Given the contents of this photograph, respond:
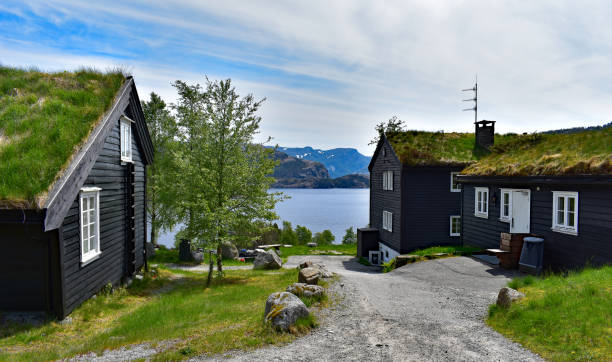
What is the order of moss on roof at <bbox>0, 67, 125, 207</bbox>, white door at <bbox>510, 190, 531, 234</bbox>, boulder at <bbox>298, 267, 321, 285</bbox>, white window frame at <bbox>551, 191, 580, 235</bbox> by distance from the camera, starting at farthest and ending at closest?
1. white door at <bbox>510, 190, 531, 234</bbox>
2. white window frame at <bbox>551, 191, 580, 235</bbox>
3. boulder at <bbox>298, 267, 321, 285</bbox>
4. moss on roof at <bbox>0, 67, 125, 207</bbox>

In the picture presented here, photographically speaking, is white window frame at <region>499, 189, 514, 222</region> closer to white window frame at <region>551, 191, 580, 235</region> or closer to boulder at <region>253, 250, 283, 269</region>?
white window frame at <region>551, 191, 580, 235</region>

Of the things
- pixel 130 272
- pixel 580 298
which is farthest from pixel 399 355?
pixel 130 272

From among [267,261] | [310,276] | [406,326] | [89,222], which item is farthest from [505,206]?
[89,222]

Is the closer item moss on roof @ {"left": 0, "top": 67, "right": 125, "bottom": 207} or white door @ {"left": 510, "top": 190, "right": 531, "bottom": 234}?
moss on roof @ {"left": 0, "top": 67, "right": 125, "bottom": 207}

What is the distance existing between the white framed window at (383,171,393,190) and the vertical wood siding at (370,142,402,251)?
0.28 metres

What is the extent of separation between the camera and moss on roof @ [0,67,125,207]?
862 cm

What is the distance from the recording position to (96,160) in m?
11.6

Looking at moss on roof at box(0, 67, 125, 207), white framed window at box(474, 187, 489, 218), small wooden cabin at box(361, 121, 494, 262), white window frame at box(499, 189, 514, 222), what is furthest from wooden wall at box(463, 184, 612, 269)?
moss on roof at box(0, 67, 125, 207)

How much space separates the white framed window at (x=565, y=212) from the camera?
1254 centimetres

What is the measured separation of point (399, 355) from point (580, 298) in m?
4.52

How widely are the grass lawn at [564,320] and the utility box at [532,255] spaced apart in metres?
3.92

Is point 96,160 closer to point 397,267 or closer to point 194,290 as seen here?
point 194,290

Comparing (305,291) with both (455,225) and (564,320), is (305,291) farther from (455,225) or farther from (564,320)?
(455,225)

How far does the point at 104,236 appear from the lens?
1237 cm
